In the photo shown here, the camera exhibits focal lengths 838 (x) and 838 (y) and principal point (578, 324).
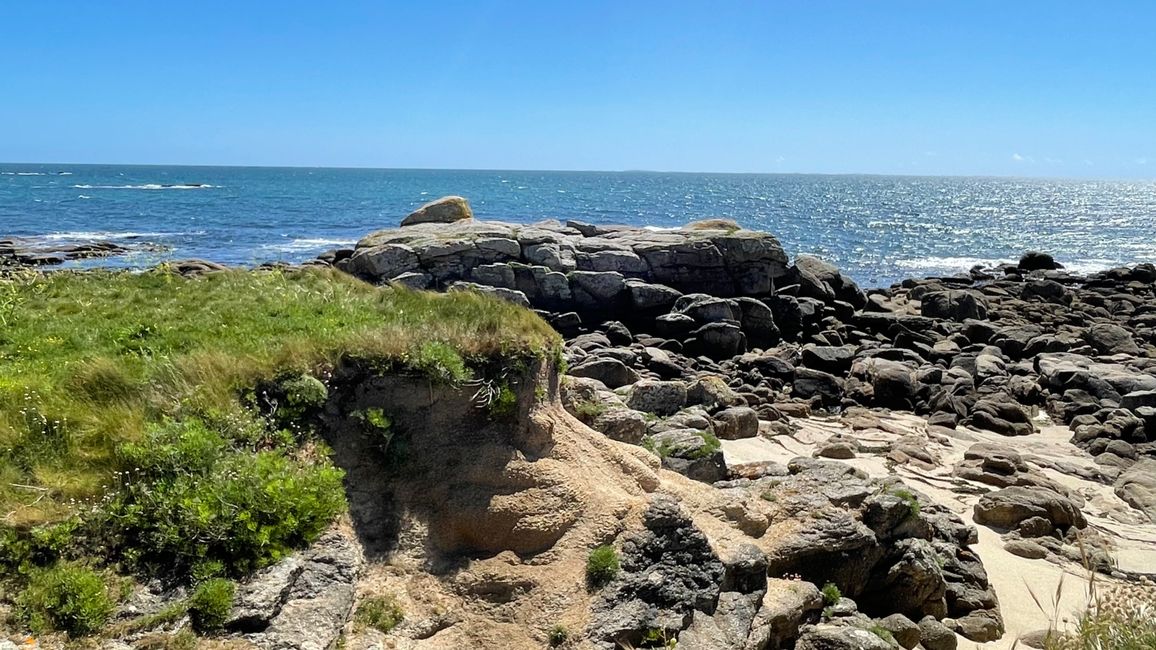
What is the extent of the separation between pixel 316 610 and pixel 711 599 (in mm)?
3742

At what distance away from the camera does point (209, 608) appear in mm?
6422

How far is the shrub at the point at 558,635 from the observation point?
25.0 ft

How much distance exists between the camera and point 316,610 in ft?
22.6

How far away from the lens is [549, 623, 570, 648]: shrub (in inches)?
300

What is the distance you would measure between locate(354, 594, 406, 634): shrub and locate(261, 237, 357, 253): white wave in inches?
1734

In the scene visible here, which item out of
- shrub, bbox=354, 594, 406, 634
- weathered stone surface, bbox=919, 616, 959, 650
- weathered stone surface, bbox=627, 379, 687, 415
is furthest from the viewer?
weathered stone surface, bbox=627, 379, 687, 415

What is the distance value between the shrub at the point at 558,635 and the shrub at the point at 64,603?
361cm

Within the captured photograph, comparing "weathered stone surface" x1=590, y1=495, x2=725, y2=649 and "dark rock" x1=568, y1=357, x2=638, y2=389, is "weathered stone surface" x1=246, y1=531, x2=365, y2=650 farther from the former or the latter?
"dark rock" x1=568, y1=357, x2=638, y2=389

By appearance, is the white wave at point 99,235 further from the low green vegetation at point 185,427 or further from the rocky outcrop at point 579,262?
the low green vegetation at point 185,427

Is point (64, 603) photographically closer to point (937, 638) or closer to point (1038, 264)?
point (937, 638)

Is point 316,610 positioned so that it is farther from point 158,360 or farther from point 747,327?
point 747,327

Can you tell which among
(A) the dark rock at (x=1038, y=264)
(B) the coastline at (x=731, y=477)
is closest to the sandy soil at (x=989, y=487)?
(B) the coastline at (x=731, y=477)

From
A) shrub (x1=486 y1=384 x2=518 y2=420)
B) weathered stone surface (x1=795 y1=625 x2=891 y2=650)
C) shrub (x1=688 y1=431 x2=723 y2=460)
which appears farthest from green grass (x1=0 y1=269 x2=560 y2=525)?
weathered stone surface (x1=795 y1=625 x2=891 y2=650)

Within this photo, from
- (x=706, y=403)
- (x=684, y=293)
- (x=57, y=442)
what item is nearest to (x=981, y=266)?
(x=684, y=293)
